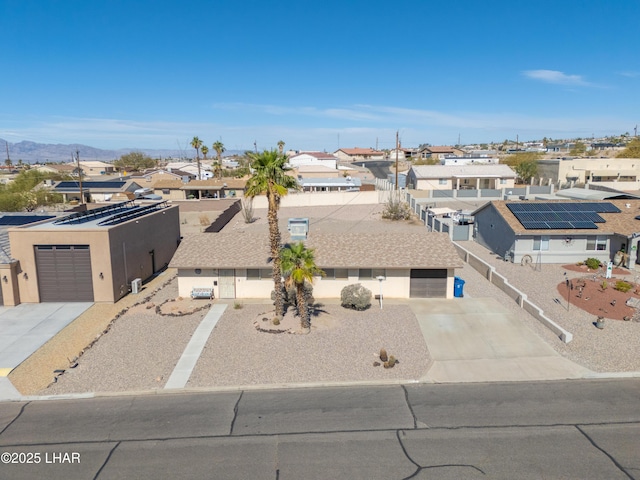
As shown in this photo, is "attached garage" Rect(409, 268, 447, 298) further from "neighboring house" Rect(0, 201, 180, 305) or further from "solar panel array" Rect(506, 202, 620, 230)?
"neighboring house" Rect(0, 201, 180, 305)

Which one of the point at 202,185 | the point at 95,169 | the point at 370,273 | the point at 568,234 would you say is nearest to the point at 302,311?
the point at 370,273

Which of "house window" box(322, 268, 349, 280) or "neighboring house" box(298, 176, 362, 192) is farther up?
"neighboring house" box(298, 176, 362, 192)

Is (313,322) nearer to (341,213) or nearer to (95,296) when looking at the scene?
(95,296)

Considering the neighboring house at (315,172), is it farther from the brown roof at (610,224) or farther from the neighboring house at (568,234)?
the neighboring house at (568,234)

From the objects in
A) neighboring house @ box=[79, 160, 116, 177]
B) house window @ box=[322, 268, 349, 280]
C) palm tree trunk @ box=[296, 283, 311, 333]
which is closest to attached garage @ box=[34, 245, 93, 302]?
palm tree trunk @ box=[296, 283, 311, 333]

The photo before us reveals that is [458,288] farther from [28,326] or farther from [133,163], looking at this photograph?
[133,163]

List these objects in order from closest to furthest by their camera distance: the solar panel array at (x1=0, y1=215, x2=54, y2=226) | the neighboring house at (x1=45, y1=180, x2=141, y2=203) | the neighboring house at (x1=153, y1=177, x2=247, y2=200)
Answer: the solar panel array at (x1=0, y1=215, x2=54, y2=226) → the neighboring house at (x1=45, y1=180, x2=141, y2=203) → the neighboring house at (x1=153, y1=177, x2=247, y2=200)

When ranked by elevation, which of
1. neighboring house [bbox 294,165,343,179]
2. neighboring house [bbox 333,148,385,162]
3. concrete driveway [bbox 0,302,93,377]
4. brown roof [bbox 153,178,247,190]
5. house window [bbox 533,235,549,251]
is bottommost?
concrete driveway [bbox 0,302,93,377]
